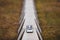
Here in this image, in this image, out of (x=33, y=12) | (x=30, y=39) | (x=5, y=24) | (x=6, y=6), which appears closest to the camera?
(x=30, y=39)

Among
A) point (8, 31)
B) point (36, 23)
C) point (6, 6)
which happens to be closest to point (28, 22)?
point (36, 23)

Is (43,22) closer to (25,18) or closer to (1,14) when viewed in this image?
(25,18)

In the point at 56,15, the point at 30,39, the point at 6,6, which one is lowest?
the point at 30,39
